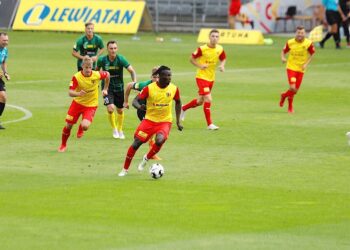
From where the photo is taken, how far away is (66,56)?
47.1 meters

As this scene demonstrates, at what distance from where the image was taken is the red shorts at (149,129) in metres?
20.0

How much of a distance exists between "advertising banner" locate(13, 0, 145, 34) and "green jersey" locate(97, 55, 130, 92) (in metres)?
30.7

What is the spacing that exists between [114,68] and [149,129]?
630cm

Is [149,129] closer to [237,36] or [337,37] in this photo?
[337,37]

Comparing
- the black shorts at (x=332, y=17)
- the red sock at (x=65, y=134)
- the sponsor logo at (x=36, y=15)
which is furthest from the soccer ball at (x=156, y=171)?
the sponsor logo at (x=36, y=15)

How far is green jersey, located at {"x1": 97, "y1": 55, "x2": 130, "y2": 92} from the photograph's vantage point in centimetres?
2619

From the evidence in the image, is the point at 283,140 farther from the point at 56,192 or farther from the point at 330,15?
the point at 330,15

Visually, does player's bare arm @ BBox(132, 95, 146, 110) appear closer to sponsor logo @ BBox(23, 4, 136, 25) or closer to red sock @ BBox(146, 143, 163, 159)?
red sock @ BBox(146, 143, 163, 159)

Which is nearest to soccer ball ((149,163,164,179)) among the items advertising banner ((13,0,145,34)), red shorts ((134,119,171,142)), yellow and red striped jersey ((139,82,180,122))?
red shorts ((134,119,171,142))

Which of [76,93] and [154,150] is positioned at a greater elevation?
[154,150]

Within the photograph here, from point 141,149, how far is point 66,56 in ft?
78.4

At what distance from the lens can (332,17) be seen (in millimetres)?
50719

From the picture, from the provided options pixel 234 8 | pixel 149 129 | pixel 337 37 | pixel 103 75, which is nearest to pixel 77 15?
pixel 234 8

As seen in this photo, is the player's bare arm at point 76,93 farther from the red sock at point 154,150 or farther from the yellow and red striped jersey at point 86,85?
the red sock at point 154,150
